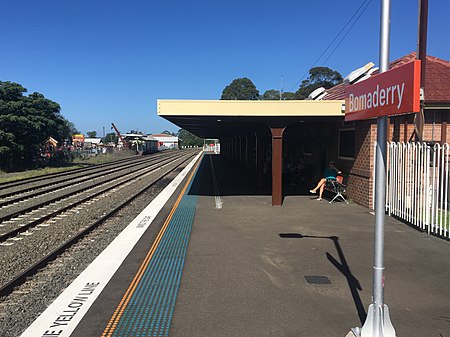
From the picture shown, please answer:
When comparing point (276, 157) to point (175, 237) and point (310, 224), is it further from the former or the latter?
point (175, 237)

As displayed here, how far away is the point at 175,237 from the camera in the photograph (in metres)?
7.70

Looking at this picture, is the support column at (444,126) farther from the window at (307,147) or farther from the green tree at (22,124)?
the green tree at (22,124)

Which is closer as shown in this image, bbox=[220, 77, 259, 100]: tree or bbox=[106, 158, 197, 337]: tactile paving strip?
bbox=[106, 158, 197, 337]: tactile paving strip

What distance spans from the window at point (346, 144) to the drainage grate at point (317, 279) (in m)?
7.09

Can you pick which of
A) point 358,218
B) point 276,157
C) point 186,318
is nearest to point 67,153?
point 276,157

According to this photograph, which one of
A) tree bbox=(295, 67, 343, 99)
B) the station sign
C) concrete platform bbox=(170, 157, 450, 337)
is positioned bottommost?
concrete platform bbox=(170, 157, 450, 337)

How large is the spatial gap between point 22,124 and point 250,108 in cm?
2683

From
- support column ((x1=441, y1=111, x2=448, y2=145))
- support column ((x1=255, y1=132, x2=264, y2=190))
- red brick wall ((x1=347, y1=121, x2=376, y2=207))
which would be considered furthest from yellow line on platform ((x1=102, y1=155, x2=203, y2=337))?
support column ((x1=441, y1=111, x2=448, y2=145))

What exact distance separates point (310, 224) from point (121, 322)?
5610mm

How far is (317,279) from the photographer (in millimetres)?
5262

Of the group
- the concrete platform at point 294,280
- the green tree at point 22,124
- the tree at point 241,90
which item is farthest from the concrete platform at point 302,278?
the tree at point 241,90

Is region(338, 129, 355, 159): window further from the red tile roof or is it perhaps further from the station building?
the red tile roof

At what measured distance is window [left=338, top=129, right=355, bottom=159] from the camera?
38.4ft

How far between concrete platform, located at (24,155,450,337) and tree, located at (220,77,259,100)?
139 meters
